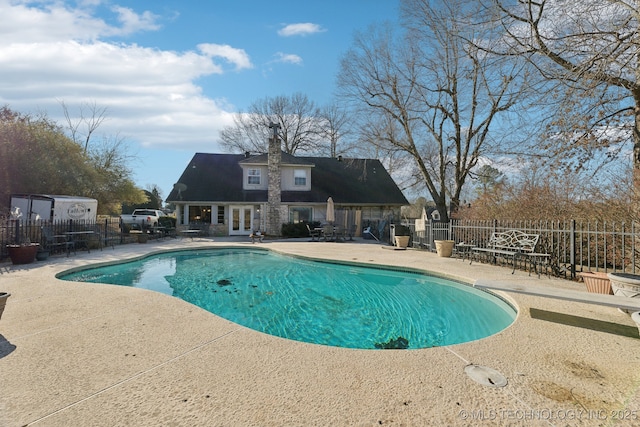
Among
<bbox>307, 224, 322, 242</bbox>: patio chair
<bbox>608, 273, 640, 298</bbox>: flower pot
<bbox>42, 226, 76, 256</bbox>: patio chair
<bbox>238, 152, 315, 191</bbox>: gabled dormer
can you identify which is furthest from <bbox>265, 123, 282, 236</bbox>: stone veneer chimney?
<bbox>608, 273, 640, 298</bbox>: flower pot

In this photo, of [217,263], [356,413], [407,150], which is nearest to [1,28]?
[217,263]

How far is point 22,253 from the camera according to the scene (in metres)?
9.63

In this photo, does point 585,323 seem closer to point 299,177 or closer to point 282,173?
point 299,177

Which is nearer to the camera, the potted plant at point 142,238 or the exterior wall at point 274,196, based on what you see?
the potted plant at point 142,238

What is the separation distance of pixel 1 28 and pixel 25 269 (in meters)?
6.20

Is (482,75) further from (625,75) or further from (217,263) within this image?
(217,263)

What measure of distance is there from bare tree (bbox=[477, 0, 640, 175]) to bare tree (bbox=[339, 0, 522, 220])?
674cm

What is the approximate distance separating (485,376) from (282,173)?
20.6 meters

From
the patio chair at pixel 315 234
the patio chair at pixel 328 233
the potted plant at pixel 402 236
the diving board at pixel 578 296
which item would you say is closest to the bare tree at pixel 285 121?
the patio chair at pixel 315 234

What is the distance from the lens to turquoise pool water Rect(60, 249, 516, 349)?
16.8 feet

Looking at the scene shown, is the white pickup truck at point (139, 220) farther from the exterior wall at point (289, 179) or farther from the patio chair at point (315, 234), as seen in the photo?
the patio chair at point (315, 234)

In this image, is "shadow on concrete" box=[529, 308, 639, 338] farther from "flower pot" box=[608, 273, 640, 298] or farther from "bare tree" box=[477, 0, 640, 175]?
"bare tree" box=[477, 0, 640, 175]

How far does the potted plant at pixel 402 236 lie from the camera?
1507 cm

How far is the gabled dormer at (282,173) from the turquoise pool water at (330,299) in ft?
37.0
